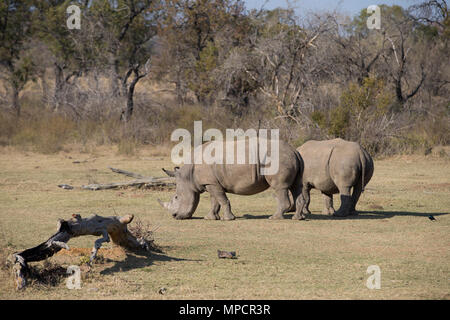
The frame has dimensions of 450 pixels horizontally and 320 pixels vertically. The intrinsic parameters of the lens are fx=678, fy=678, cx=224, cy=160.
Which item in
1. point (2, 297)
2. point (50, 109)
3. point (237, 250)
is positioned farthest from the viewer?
point (50, 109)

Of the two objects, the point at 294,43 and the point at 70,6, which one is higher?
the point at 70,6

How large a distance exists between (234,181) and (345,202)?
2.07 metres

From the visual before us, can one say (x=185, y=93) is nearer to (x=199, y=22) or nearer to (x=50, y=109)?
(x=199, y=22)

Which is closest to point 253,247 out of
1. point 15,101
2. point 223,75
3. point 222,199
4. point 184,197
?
point 222,199

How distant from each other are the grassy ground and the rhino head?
213 mm

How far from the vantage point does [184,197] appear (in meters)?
12.2

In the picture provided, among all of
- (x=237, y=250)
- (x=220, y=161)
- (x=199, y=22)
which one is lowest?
(x=237, y=250)

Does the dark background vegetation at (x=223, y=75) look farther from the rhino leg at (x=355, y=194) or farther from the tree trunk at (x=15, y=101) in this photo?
the rhino leg at (x=355, y=194)

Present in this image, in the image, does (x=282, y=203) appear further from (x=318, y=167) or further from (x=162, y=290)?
(x=162, y=290)

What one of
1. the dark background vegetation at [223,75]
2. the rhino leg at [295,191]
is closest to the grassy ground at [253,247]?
the rhino leg at [295,191]

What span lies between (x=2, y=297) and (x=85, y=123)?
64.4ft

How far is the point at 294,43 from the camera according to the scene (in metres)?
26.1

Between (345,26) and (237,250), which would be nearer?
(237,250)

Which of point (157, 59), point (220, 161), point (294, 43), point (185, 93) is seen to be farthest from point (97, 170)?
point (157, 59)
